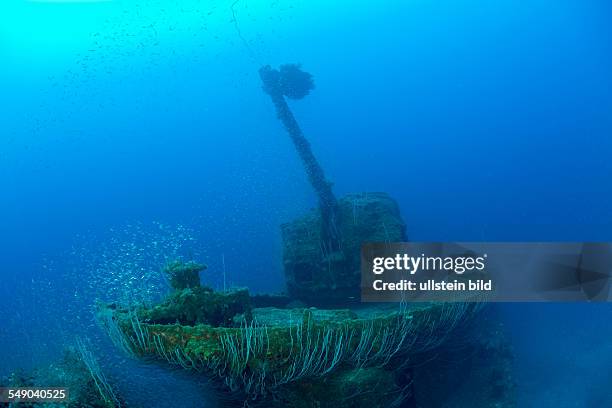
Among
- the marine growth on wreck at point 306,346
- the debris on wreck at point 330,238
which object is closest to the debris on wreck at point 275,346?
the marine growth on wreck at point 306,346

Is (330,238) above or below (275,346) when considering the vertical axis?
above

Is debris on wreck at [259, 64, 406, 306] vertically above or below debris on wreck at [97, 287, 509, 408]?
above

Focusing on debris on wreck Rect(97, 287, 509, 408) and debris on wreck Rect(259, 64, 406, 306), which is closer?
debris on wreck Rect(97, 287, 509, 408)

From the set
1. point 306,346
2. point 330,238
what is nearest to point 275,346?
point 306,346

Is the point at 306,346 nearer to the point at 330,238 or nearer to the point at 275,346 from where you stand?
the point at 275,346

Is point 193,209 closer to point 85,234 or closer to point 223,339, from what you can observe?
point 85,234

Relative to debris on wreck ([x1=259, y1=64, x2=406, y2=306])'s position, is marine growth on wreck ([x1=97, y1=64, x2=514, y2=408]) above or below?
below

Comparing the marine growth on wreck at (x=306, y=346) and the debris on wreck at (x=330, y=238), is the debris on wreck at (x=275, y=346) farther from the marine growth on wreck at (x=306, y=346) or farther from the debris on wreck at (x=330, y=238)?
the debris on wreck at (x=330, y=238)

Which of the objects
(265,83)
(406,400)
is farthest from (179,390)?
(265,83)

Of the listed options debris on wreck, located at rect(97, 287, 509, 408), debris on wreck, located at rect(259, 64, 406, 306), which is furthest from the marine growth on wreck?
debris on wreck, located at rect(259, 64, 406, 306)

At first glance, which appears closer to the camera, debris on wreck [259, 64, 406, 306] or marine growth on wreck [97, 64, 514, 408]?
marine growth on wreck [97, 64, 514, 408]

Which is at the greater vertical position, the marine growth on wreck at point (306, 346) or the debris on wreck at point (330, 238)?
the debris on wreck at point (330, 238)

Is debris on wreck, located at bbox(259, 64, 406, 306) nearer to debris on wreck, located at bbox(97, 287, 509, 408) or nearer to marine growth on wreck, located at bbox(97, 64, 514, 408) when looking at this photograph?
marine growth on wreck, located at bbox(97, 64, 514, 408)

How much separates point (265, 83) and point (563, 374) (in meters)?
13.5
